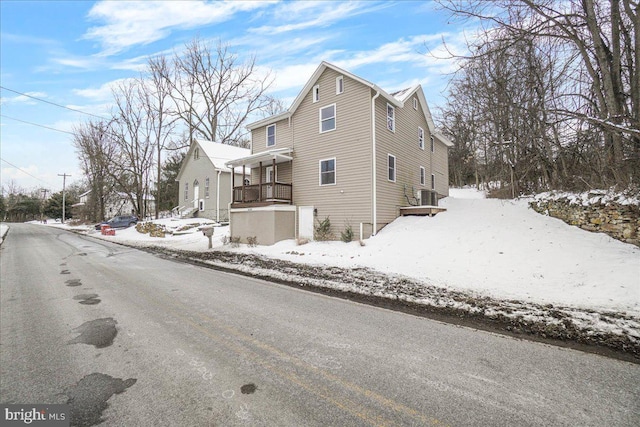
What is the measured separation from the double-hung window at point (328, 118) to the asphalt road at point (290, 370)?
36.5 feet

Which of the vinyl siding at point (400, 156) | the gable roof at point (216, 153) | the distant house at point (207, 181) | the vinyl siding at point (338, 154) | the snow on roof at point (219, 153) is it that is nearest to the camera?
the vinyl siding at point (338, 154)

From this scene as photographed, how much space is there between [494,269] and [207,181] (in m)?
24.6

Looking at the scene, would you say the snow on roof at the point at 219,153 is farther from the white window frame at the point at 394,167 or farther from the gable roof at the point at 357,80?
the white window frame at the point at 394,167

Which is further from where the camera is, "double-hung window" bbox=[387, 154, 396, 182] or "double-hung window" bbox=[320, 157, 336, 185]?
"double-hung window" bbox=[387, 154, 396, 182]

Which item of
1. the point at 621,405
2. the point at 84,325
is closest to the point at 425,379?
the point at 621,405

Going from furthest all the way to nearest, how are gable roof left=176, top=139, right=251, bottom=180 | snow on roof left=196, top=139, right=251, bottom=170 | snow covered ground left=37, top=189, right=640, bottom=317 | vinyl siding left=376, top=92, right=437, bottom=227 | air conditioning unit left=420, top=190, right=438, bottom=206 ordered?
snow on roof left=196, top=139, right=251, bottom=170 < gable roof left=176, top=139, right=251, bottom=180 < air conditioning unit left=420, top=190, right=438, bottom=206 < vinyl siding left=376, top=92, right=437, bottom=227 < snow covered ground left=37, top=189, right=640, bottom=317

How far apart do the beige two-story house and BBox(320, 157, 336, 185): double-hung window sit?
0.05 meters

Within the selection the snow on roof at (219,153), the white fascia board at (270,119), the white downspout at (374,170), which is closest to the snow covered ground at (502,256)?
the white downspout at (374,170)

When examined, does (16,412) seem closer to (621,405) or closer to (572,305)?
(621,405)

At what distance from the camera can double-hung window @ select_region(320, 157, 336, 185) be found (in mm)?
14391

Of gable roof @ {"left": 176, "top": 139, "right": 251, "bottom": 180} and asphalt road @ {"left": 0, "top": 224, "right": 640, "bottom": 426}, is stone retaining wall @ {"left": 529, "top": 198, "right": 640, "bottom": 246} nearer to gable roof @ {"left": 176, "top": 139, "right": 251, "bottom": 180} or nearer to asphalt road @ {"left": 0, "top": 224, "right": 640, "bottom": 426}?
asphalt road @ {"left": 0, "top": 224, "right": 640, "bottom": 426}

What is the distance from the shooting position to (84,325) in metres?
4.50

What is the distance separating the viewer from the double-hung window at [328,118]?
48.1 ft

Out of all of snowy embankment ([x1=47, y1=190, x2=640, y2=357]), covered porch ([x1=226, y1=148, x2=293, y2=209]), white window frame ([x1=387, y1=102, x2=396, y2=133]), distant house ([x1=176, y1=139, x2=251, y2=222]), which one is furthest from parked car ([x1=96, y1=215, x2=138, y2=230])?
white window frame ([x1=387, y1=102, x2=396, y2=133])
